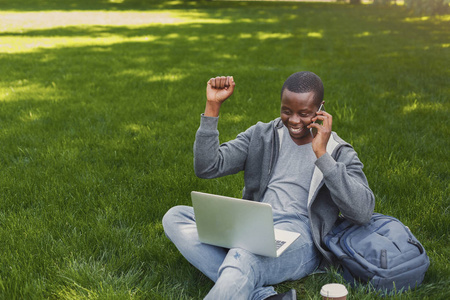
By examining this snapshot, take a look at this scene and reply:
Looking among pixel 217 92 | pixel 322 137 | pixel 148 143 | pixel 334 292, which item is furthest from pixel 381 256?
pixel 148 143

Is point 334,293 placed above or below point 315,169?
below

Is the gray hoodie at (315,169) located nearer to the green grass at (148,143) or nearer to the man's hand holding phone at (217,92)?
the man's hand holding phone at (217,92)

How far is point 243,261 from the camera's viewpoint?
2.41 m

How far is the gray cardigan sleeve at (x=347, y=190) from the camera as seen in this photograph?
2500 mm

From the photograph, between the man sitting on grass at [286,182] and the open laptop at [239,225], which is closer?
the open laptop at [239,225]

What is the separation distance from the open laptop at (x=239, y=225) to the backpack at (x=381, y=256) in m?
0.27

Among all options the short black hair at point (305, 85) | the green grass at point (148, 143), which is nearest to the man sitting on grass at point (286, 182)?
the short black hair at point (305, 85)

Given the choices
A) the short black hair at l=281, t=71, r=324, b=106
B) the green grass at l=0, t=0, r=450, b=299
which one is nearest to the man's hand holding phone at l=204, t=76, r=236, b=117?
the short black hair at l=281, t=71, r=324, b=106

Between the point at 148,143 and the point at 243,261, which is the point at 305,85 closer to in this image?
the point at 243,261

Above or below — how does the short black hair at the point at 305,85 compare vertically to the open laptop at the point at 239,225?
above

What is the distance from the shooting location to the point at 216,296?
2254 millimetres

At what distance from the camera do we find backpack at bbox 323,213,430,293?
2.49 meters

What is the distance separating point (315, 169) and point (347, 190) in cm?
29

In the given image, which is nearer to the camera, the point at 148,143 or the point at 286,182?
the point at 286,182
